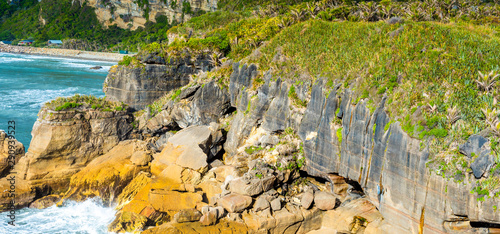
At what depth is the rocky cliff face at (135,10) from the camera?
129250 millimetres

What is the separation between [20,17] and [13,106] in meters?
142

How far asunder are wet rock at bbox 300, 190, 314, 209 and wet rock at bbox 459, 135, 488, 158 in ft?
28.0

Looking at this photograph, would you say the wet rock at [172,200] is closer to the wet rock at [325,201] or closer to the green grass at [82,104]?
the wet rock at [325,201]

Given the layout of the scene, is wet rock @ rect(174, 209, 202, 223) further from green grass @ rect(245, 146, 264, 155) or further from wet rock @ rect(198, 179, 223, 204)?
green grass @ rect(245, 146, 264, 155)

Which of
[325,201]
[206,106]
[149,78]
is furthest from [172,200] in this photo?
[149,78]

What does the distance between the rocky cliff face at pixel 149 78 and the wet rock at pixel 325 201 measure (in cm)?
2081

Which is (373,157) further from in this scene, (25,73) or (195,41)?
(25,73)

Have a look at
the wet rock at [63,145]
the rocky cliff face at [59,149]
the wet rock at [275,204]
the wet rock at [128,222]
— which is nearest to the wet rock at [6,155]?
the rocky cliff face at [59,149]

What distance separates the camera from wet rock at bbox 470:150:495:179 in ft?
46.4

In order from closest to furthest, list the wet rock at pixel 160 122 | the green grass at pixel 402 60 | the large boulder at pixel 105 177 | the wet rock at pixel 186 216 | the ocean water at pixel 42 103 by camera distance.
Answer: the green grass at pixel 402 60 → the wet rock at pixel 186 216 → the ocean water at pixel 42 103 → the large boulder at pixel 105 177 → the wet rock at pixel 160 122

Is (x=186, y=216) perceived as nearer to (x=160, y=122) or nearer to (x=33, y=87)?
(x=160, y=122)

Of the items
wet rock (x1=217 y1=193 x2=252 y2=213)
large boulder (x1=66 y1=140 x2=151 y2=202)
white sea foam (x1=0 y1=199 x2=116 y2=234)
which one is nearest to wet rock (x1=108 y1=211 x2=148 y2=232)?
white sea foam (x1=0 y1=199 x2=116 y2=234)

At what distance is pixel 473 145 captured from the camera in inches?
583

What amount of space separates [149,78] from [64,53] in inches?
3609
